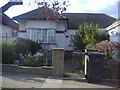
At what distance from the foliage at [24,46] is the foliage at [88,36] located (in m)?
3.97

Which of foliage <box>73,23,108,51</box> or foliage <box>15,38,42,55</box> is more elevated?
foliage <box>73,23,108,51</box>

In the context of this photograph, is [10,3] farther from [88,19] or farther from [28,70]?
[88,19]

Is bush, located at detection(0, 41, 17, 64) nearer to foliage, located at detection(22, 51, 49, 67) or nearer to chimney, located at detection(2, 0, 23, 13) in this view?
foliage, located at detection(22, 51, 49, 67)

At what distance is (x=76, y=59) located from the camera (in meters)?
12.1

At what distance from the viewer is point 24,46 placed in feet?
A: 56.4

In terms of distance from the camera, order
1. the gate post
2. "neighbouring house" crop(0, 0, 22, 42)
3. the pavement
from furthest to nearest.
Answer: "neighbouring house" crop(0, 0, 22, 42)
the gate post
the pavement

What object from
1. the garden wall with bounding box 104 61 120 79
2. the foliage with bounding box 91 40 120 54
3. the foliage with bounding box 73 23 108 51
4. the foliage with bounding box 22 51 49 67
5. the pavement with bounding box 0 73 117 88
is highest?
the foliage with bounding box 73 23 108 51

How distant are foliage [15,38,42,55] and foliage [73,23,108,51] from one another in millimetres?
3970

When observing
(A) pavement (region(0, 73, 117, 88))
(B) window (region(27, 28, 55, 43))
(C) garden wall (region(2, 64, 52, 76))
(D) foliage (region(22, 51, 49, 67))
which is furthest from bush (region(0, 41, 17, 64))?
(B) window (region(27, 28, 55, 43))

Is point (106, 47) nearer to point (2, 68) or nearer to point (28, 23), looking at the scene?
point (2, 68)

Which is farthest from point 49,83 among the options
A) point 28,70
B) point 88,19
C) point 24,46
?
point 88,19

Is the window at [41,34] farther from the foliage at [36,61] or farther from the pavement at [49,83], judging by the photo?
the pavement at [49,83]

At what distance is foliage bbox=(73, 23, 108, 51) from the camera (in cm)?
1794

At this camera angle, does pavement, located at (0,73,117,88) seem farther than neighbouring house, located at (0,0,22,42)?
No
